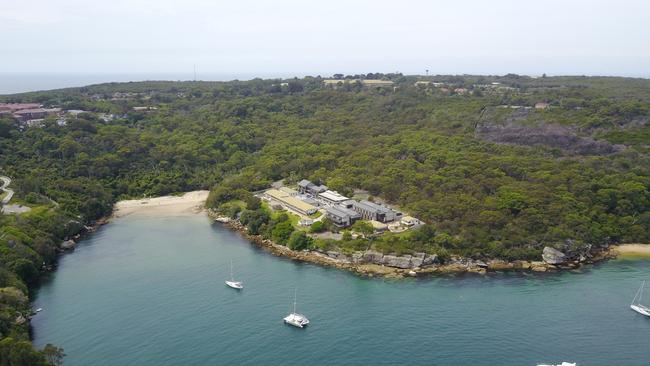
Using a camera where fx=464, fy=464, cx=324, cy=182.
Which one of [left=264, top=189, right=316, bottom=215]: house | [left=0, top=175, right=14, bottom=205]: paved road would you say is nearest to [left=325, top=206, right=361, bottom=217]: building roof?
[left=264, top=189, right=316, bottom=215]: house

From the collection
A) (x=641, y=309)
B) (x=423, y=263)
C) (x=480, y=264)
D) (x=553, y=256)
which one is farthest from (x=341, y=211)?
(x=641, y=309)

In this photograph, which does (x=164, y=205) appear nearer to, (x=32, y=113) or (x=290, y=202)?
(x=290, y=202)

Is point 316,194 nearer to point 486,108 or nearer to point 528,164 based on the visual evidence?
point 528,164

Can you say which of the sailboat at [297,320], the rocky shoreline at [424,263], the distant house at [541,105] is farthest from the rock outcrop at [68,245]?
the distant house at [541,105]

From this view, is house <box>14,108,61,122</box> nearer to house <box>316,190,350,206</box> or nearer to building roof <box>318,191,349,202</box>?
house <box>316,190,350,206</box>

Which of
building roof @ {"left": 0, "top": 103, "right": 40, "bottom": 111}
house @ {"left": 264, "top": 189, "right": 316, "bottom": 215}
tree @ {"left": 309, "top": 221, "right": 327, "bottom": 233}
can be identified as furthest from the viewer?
building roof @ {"left": 0, "top": 103, "right": 40, "bottom": 111}

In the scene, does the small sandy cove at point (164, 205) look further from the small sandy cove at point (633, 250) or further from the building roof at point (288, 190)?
the small sandy cove at point (633, 250)
